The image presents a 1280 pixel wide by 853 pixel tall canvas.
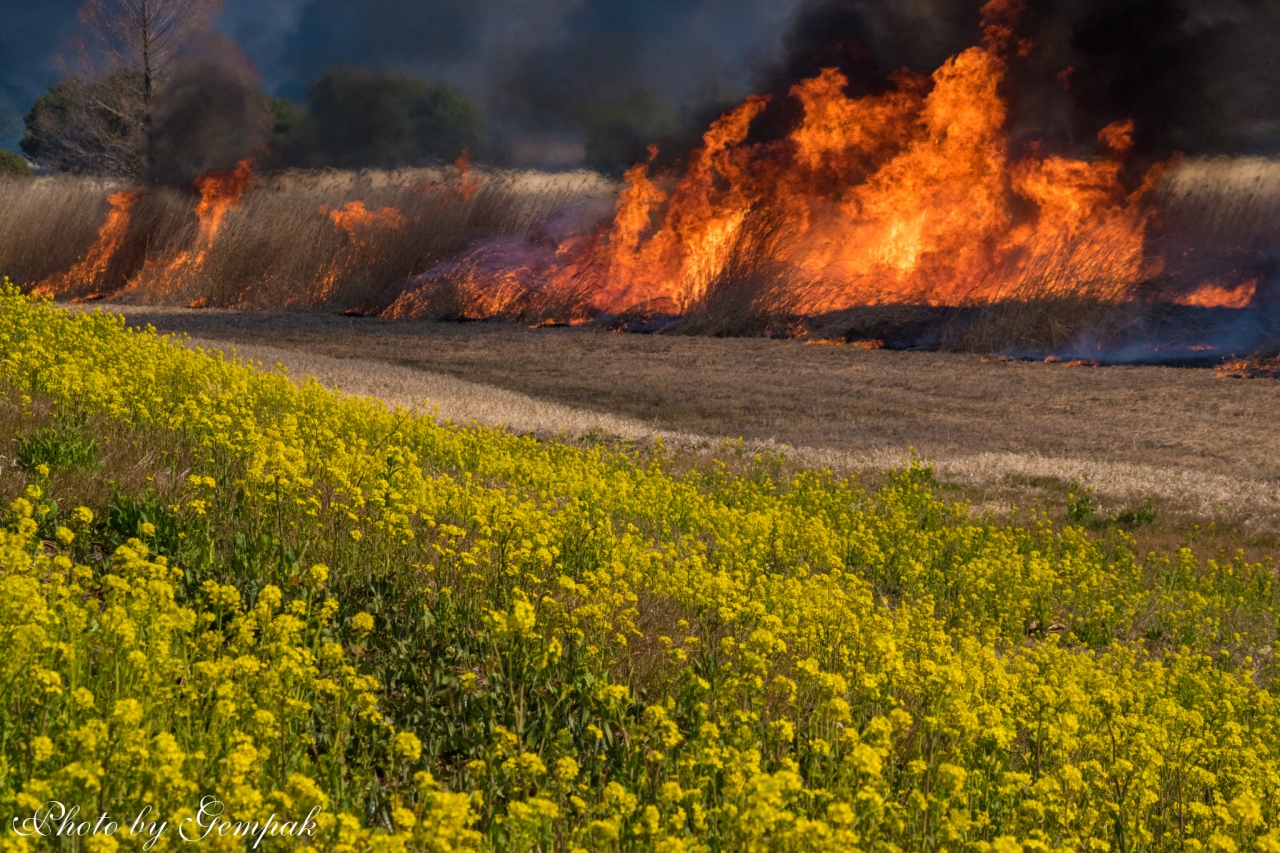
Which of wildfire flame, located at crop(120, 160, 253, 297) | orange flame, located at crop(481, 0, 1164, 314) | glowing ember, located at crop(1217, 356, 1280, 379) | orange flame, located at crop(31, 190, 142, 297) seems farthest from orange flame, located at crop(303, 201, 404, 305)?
glowing ember, located at crop(1217, 356, 1280, 379)

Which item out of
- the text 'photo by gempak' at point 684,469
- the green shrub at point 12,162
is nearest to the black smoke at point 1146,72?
the text 'photo by gempak' at point 684,469

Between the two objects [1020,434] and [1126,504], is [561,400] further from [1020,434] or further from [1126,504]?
[1126,504]

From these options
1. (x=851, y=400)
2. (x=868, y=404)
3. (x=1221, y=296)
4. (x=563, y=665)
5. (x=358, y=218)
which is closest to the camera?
(x=563, y=665)

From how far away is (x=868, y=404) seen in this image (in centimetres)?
1202

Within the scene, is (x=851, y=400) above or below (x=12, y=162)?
below

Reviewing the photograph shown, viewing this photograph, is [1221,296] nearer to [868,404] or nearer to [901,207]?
[901,207]

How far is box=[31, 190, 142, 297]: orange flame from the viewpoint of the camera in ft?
77.0

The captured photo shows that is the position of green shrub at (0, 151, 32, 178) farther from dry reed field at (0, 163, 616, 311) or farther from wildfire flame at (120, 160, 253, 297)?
dry reed field at (0, 163, 616, 311)

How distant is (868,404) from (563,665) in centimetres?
890

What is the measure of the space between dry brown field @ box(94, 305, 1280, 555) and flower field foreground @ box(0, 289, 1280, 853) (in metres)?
1.97

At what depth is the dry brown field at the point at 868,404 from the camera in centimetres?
842

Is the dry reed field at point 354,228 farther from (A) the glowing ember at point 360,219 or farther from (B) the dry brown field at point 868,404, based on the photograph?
(B) the dry brown field at point 868,404

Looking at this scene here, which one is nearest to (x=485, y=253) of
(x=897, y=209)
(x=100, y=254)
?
(x=897, y=209)

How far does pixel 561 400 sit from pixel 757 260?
817cm
